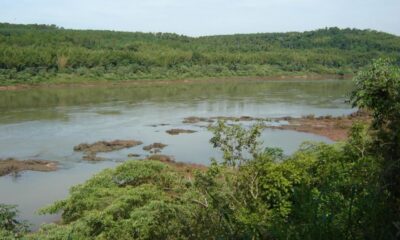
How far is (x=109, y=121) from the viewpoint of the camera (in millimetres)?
38531

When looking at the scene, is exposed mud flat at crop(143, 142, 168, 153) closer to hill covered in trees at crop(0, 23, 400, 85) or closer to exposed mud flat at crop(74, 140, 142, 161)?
exposed mud flat at crop(74, 140, 142, 161)

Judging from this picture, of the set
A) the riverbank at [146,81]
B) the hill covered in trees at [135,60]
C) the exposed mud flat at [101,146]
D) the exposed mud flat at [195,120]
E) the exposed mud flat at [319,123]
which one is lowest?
the exposed mud flat at [101,146]

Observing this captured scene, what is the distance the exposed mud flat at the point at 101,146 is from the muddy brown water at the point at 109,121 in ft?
1.86

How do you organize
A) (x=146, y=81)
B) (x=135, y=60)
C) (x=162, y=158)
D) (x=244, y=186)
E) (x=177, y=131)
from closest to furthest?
(x=244, y=186) < (x=162, y=158) < (x=177, y=131) < (x=146, y=81) < (x=135, y=60)

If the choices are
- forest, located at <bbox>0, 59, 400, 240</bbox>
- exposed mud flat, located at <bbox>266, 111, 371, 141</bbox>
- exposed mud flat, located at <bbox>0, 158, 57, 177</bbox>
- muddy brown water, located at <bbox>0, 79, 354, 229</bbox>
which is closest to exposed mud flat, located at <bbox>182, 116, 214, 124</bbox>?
muddy brown water, located at <bbox>0, 79, 354, 229</bbox>

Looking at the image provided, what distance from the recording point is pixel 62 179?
2250cm

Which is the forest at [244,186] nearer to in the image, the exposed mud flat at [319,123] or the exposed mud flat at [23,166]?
the exposed mud flat at [23,166]

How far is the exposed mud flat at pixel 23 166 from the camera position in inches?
944

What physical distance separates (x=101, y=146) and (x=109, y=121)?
9.58 m

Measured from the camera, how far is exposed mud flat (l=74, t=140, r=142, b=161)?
91.3 feet

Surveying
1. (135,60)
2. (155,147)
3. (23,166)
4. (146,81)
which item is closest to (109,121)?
(155,147)

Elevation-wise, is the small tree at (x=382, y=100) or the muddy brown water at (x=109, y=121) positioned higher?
the small tree at (x=382, y=100)

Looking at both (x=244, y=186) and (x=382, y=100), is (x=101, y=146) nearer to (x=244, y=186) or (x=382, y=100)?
(x=244, y=186)

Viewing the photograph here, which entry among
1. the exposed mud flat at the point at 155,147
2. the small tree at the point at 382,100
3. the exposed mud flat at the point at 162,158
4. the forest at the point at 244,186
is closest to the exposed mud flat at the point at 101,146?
the exposed mud flat at the point at 155,147
